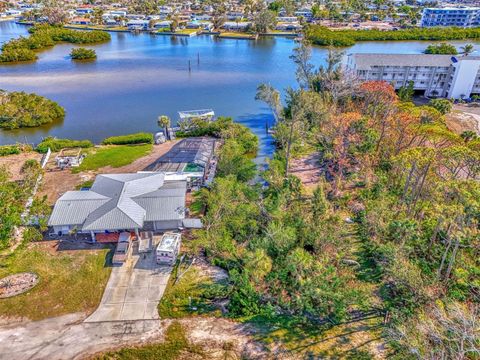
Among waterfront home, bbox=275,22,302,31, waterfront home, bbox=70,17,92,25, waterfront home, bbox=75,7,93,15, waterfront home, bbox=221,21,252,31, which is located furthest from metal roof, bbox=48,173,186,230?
waterfront home, bbox=75,7,93,15

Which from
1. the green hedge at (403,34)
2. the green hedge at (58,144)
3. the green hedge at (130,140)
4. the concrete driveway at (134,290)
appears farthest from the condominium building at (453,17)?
the concrete driveway at (134,290)

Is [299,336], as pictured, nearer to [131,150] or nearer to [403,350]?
[403,350]

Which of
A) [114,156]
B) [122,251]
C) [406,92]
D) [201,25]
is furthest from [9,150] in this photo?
[201,25]

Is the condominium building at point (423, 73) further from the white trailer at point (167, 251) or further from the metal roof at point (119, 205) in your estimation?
the white trailer at point (167, 251)

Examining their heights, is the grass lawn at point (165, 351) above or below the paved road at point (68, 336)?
above

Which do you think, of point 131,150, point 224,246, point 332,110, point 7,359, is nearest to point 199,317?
point 224,246
